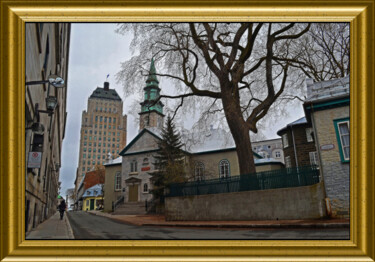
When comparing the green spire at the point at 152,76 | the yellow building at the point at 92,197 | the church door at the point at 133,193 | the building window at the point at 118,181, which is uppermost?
the green spire at the point at 152,76

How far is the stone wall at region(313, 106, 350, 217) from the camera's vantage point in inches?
371

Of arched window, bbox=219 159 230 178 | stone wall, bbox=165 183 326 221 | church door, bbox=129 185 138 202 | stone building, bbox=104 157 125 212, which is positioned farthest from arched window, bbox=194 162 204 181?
stone wall, bbox=165 183 326 221

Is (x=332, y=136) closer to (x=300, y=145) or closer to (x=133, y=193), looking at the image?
(x=300, y=145)

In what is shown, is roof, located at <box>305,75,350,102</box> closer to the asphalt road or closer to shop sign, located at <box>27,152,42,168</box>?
the asphalt road

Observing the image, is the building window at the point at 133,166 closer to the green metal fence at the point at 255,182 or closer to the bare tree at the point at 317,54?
the green metal fence at the point at 255,182

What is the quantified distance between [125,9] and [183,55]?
1218cm

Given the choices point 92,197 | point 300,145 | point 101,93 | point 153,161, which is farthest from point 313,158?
point 92,197

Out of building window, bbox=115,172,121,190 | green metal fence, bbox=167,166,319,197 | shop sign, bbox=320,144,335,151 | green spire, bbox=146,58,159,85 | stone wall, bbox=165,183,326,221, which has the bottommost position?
building window, bbox=115,172,121,190

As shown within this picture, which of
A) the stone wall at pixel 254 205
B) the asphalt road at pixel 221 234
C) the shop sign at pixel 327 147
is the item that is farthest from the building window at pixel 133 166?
the shop sign at pixel 327 147

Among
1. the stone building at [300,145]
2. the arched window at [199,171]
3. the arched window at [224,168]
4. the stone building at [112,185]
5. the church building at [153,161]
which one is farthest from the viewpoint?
the stone building at [112,185]

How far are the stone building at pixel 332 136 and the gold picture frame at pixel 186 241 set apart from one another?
705cm

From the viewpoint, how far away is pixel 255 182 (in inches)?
478

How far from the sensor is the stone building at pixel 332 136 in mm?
9508
